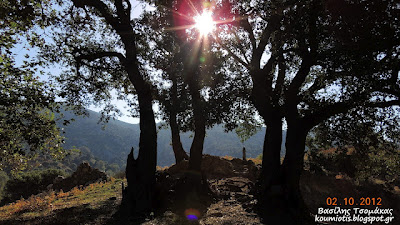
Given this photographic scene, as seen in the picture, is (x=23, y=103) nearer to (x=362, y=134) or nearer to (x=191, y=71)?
(x=191, y=71)

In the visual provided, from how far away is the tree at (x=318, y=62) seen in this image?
797cm

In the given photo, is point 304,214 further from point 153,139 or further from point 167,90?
point 167,90

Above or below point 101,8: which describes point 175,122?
below

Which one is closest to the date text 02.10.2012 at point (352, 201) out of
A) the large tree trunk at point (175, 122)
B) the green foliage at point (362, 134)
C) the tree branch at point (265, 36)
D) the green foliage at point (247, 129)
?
the green foliage at point (362, 134)

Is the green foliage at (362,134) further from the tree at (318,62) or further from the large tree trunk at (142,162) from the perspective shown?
the large tree trunk at (142,162)

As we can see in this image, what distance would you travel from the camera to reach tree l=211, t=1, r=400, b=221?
797 centimetres

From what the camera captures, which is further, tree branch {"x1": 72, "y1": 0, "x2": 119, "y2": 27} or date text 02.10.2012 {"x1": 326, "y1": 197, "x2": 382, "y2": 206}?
date text 02.10.2012 {"x1": 326, "y1": 197, "x2": 382, "y2": 206}

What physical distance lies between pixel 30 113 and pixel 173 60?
8.19 m

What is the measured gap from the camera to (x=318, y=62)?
1017cm

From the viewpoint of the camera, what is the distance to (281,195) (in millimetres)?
10789

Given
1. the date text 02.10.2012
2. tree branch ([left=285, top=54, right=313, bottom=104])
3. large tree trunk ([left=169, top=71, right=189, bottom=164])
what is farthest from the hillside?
tree branch ([left=285, top=54, right=313, bottom=104])

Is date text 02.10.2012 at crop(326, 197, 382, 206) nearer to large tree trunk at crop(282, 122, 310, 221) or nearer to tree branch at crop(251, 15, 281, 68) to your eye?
large tree trunk at crop(282, 122, 310, 221)

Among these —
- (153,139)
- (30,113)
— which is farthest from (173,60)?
(30,113)

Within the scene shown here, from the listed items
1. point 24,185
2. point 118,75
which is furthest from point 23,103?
point 24,185
